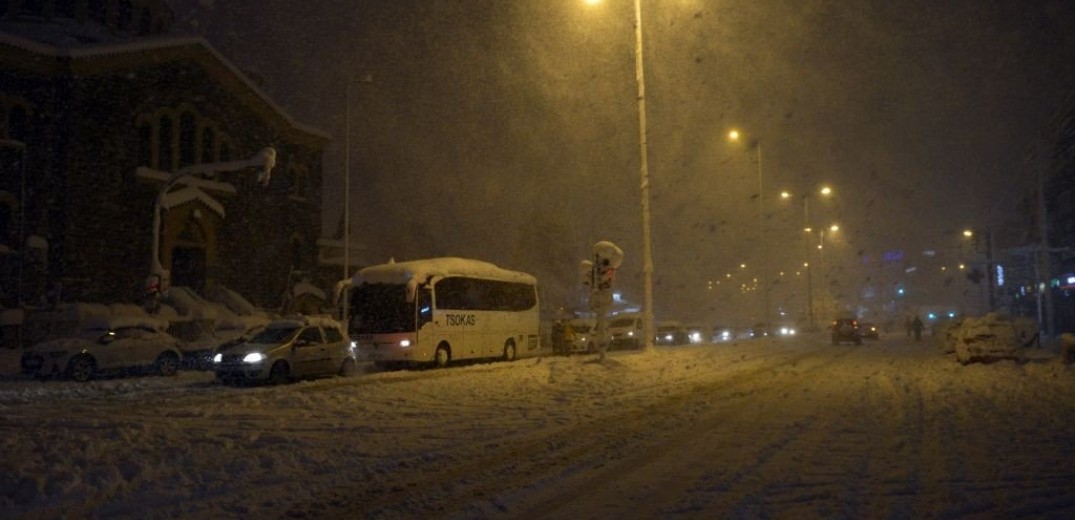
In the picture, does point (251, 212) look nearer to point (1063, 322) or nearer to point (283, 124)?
point (283, 124)

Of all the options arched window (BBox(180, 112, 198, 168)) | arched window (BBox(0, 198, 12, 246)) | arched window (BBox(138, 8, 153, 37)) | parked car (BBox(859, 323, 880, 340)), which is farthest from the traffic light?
parked car (BBox(859, 323, 880, 340))

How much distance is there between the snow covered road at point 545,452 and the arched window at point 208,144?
82.8 ft

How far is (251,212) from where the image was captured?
45312 mm

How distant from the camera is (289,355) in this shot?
856 inches

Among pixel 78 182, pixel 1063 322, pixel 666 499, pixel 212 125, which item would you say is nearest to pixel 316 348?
pixel 666 499

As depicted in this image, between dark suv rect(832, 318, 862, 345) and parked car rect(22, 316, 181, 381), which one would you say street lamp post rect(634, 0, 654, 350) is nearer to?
parked car rect(22, 316, 181, 381)

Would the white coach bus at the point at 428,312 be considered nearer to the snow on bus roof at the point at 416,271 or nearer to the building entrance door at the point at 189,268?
the snow on bus roof at the point at 416,271

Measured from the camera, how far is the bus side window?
27203 millimetres

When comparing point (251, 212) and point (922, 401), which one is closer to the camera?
point (922, 401)

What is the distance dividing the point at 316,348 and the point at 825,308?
6909 centimetres

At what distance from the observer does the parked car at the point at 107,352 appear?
73.9ft

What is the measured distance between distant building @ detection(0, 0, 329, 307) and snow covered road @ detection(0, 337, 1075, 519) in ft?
61.2

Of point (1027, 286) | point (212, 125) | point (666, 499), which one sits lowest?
point (666, 499)

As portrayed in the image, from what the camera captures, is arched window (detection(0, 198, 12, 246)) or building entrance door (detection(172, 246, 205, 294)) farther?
building entrance door (detection(172, 246, 205, 294))
